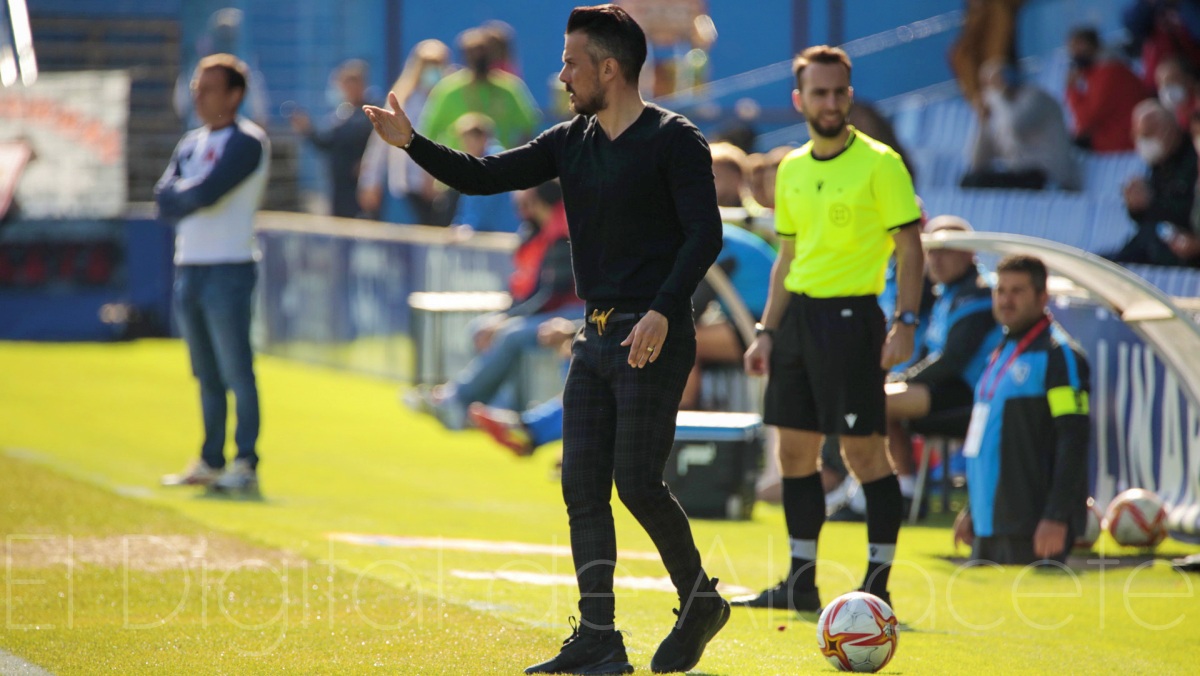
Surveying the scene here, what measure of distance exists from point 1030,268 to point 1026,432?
2.51ft

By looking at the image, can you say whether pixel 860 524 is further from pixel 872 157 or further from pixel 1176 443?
pixel 872 157

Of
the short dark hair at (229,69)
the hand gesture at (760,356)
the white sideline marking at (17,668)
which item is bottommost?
the white sideline marking at (17,668)

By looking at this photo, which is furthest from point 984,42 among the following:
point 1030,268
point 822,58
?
point 822,58

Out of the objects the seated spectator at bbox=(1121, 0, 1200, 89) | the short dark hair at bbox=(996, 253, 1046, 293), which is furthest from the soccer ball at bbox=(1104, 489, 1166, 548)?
the seated spectator at bbox=(1121, 0, 1200, 89)

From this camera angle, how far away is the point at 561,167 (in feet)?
18.0

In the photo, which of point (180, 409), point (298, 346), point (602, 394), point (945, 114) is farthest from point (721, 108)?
point (602, 394)

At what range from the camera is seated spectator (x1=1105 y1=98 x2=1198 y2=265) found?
12.3 meters

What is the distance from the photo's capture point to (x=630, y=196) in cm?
531

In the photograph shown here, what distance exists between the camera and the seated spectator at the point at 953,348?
8953 millimetres

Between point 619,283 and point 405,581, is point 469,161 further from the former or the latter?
point 405,581

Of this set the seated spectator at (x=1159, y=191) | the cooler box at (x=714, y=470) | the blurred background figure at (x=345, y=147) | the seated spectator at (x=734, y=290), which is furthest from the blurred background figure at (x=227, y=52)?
the cooler box at (x=714, y=470)

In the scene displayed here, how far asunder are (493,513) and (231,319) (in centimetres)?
182

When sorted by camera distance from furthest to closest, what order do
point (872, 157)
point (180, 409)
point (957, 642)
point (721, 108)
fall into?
point (721, 108)
point (180, 409)
point (872, 157)
point (957, 642)

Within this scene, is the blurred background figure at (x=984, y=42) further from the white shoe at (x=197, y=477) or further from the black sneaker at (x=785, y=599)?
the black sneaker at (x=785, y=599)
